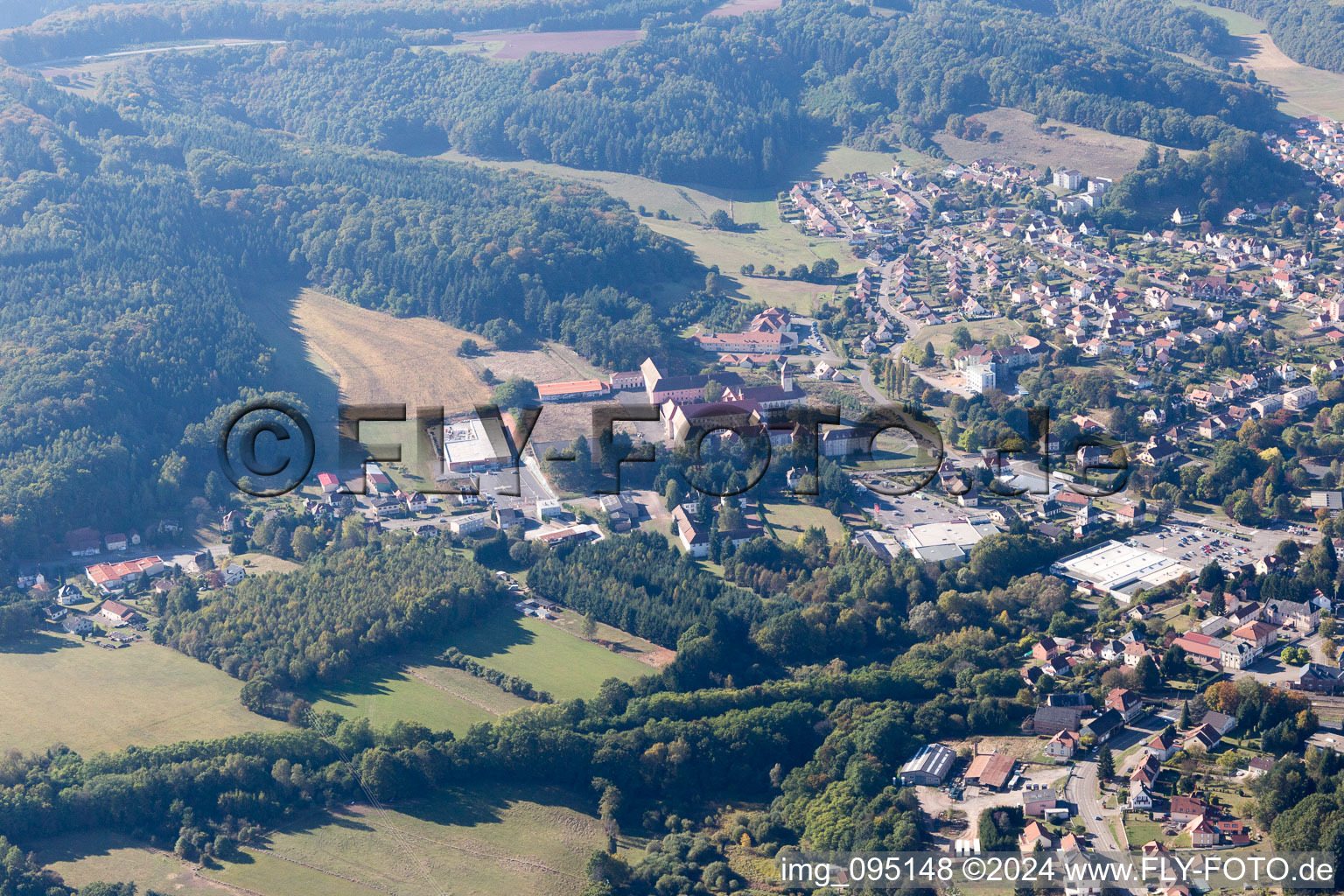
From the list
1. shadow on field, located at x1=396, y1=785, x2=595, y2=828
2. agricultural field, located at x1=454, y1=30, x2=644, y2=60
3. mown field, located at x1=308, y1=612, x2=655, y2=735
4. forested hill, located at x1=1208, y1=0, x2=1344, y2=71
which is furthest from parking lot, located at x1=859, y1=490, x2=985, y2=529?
forested hill, located at x1=1208, y1=0, x2=1344, y2=71

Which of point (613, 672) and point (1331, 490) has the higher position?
point (1331, 490)

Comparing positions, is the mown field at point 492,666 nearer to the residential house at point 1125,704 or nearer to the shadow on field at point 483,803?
the shadow on field at point 483,803

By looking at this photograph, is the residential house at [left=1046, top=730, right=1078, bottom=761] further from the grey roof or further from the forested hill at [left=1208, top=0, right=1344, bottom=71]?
the forested hill at [left=1208, top=0, right=1344, bottom=71]

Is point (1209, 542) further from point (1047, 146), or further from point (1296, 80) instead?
point (1296, 80)

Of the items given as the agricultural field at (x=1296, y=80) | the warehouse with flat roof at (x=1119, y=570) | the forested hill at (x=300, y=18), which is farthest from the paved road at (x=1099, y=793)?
the forested hill at (x=300, y=18)

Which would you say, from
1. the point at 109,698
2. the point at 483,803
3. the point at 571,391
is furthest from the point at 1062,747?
the point at 571,391

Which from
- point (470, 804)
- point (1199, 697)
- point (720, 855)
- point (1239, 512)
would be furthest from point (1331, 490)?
point (470, 804)

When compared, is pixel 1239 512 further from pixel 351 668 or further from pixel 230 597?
pixel 230 597
